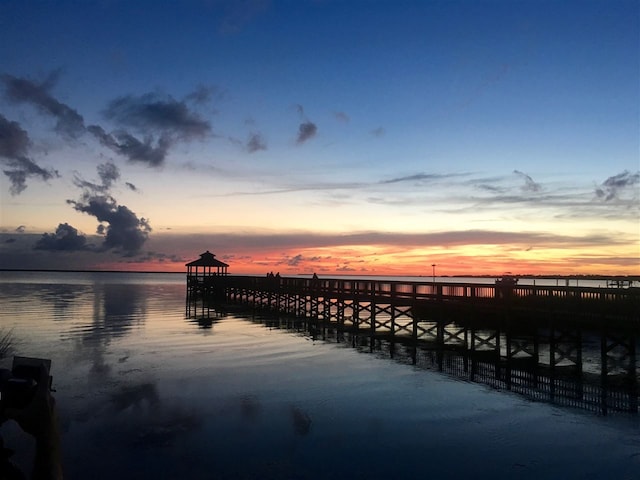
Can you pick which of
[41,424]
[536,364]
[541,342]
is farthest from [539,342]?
[41,424]

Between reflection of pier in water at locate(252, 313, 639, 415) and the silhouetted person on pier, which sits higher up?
the silhouetted person on pier

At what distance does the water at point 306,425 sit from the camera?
1023cm

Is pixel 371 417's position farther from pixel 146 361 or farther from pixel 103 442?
pixel 146 361

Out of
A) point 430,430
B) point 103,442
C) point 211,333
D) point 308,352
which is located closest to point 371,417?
point 430,430

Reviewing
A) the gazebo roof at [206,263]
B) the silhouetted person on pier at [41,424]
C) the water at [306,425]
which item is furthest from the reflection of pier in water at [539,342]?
the gazebo roof at [206,263]

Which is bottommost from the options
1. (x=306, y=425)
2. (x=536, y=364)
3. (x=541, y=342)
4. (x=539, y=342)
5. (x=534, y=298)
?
(x=536, y=364)

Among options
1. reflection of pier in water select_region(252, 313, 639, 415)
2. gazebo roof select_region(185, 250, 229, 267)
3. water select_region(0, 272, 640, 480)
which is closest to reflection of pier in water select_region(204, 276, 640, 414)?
reflection of pier in water select_region(252, 313, 639, 415)

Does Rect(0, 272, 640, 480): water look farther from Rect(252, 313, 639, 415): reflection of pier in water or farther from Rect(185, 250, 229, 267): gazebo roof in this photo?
Rect(185, 250, 229, 267): gazebo roof

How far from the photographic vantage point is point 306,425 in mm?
12922

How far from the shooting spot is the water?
1023 centimetres

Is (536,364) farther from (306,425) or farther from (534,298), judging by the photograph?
(306,425)

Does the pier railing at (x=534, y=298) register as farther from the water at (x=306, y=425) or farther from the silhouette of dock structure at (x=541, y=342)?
the water at (x=306, y=425)

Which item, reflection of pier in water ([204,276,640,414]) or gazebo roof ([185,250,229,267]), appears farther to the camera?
gazebo roof ([185,250,229,267])

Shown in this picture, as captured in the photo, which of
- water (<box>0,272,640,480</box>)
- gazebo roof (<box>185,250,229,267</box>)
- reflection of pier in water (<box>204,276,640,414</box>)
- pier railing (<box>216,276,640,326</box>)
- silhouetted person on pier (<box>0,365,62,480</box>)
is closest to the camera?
silhouetted person on pier (<box>0,365,62,480</box>)
